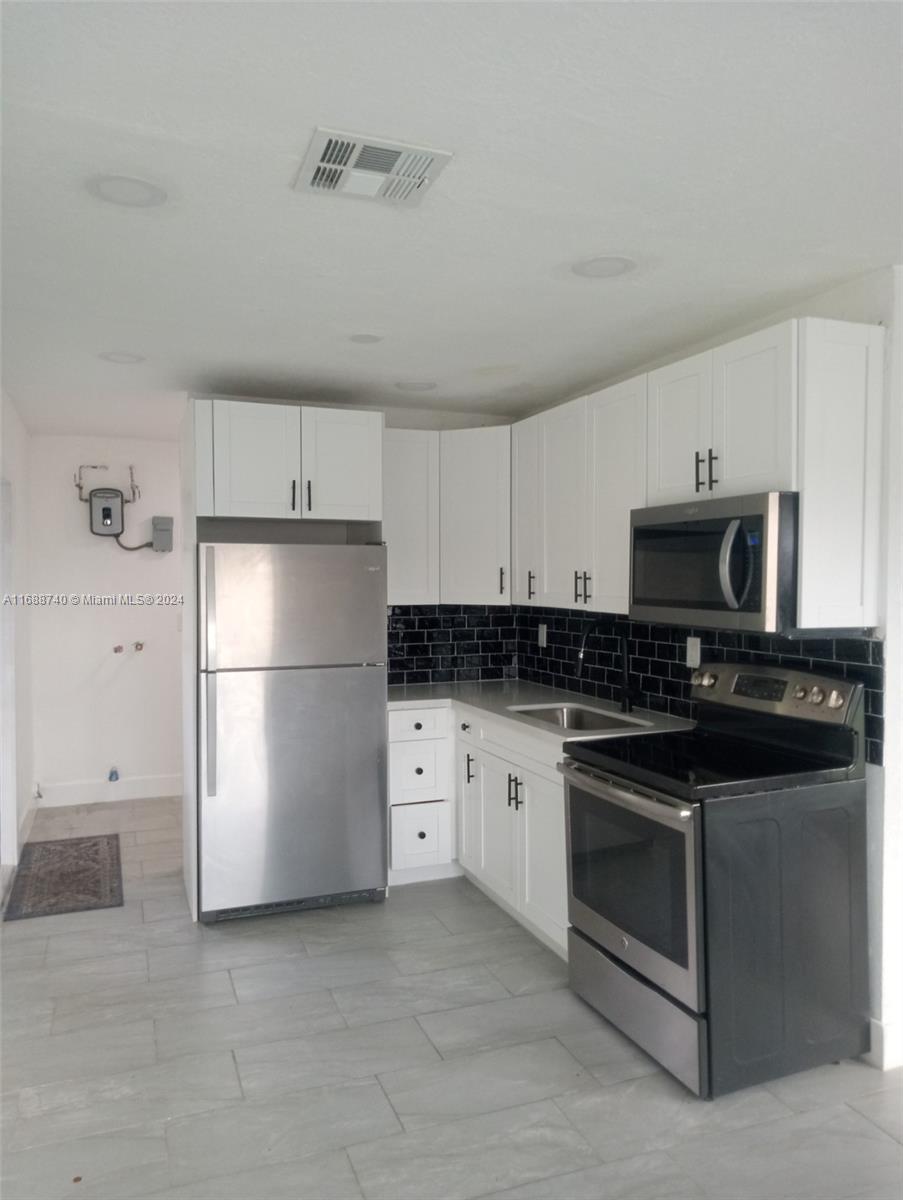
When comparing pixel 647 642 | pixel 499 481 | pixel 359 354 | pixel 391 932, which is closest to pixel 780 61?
pixel 359 354

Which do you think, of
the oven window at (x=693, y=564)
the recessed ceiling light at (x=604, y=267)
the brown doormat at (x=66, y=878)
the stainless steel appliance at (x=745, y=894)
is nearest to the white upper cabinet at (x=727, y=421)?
the oven window at (x=693, y=564)

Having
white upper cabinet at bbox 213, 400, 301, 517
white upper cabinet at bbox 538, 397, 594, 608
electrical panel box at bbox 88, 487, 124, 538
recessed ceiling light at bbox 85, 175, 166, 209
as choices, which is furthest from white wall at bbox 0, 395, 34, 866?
white upper cabinet at bbox 538, 397, 594, 608

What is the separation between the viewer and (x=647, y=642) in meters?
3.74

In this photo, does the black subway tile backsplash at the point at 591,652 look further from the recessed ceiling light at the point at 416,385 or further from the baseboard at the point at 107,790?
the baseboard at the point at 107,790

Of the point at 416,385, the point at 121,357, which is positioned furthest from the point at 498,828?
the point at 121,357

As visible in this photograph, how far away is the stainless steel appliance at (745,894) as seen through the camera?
2.39m

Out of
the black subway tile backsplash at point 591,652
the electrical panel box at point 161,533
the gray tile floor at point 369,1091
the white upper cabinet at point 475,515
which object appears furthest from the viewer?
the electrical panel box at point 161,533

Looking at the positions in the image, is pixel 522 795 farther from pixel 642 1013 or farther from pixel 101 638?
pixel 101 638

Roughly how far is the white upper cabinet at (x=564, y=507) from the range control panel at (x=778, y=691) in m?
0.71

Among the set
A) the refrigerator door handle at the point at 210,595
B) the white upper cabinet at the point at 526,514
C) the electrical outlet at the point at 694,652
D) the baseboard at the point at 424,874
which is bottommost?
the baseboard at the point at 424,874

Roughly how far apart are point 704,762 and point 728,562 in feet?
2.07

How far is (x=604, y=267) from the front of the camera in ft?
8.38

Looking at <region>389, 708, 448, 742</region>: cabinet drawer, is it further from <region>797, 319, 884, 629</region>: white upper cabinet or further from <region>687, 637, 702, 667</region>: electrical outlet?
<region>797, 319, 884, 629</region>: white upper cabinet

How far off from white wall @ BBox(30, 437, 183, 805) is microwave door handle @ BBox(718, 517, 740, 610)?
421 centimetres
